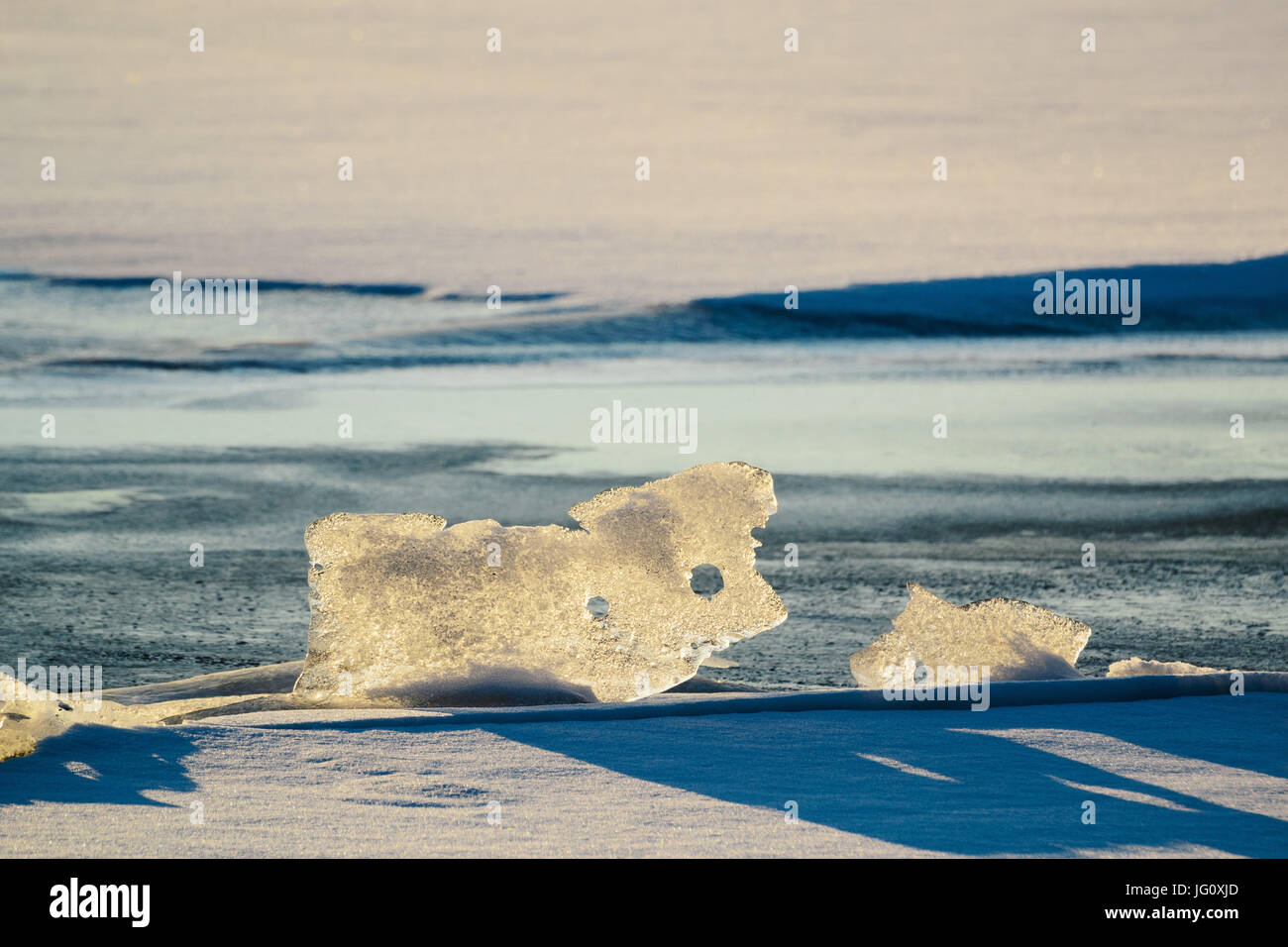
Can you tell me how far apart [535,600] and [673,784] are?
4.65 ft

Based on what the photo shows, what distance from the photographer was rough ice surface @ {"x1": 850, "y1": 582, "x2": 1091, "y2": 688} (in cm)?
573

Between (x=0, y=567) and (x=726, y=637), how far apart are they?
424 centimetres

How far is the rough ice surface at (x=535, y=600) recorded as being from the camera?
537cm

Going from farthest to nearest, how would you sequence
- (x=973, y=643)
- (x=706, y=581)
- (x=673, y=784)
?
(x=706, y=581)
(x=973, y=643)
(x=673, y=784)

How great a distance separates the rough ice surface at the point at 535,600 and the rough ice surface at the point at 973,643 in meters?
0.56

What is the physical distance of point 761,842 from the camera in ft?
11.8

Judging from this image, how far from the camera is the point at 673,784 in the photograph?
13.8 ft

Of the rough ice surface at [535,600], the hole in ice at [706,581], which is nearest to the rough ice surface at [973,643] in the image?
the rough ice surface at [535,600]

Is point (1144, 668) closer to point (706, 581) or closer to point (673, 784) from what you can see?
point (706, 581)

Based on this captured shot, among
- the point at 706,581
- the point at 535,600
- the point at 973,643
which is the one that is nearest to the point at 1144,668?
the point at 973,643

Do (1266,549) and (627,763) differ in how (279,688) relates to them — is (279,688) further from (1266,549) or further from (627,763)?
(1266,549)

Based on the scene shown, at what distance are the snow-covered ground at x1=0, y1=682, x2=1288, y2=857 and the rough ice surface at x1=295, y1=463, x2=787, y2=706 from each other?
364 millimetres

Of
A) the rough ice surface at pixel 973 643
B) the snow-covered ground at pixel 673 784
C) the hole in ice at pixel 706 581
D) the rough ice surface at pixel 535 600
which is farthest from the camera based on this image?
the hole in ice at pixel 706 581

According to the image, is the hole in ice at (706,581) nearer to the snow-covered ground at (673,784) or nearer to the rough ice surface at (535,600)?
the rough ice surface at (535,600)
